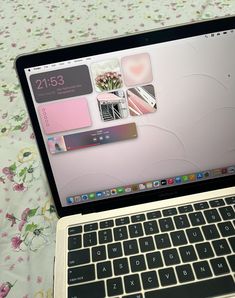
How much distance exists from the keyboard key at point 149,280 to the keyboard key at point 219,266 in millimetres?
85

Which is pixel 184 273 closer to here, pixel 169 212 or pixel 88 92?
pixel 169 212

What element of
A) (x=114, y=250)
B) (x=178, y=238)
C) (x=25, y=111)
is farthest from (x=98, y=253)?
(x=25, y=111)

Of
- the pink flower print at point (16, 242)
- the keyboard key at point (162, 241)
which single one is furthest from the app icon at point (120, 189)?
the pink flower print at point (16, 242)

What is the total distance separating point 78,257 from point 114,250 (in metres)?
0.06

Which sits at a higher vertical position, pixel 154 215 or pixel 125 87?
pixel 125 87

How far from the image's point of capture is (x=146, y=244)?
0.60 m

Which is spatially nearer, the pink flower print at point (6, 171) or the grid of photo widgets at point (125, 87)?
the grid of photo widgets at point (125, 87)

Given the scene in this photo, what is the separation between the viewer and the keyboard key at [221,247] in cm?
57

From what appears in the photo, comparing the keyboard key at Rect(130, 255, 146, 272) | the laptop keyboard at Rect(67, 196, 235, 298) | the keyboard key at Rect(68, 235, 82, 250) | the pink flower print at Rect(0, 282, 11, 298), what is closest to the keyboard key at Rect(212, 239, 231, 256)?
the laptop keyboard at Rect(67, 196, 235, 298)

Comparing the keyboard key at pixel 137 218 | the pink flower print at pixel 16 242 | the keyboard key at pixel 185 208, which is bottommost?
the pink flower print at pixel 16 242

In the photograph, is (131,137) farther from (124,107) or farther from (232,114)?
(232,114)

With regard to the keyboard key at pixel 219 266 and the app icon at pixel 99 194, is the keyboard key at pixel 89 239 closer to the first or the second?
the app icon at pixel 99 194

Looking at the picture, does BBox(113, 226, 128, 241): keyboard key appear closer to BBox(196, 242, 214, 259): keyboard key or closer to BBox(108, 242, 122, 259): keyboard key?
BBox(108, 242, 122, 259): keyboard key

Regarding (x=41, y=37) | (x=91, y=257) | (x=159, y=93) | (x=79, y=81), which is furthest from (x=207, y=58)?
(x=41, y=37)
